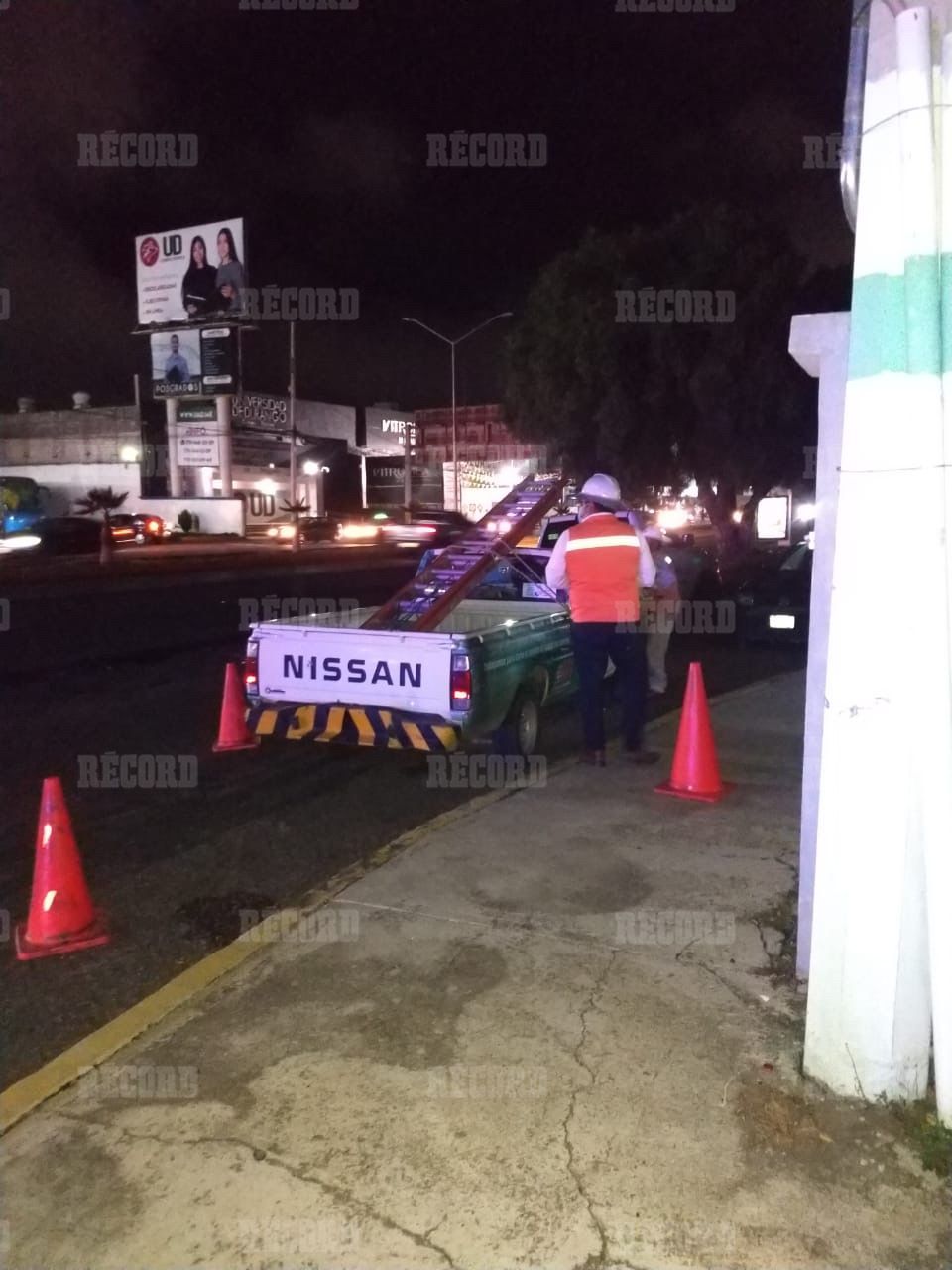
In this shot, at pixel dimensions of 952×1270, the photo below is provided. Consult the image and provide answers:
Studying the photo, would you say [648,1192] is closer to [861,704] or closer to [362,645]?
[861,704]

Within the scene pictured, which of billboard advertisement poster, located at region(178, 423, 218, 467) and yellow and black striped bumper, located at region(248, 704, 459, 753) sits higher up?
billboard advertisement poster, located at region(178, 423, 218, 467)

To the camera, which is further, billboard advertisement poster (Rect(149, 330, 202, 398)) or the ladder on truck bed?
billboard advertisement poster (Rect(149, 330, 202, 398))

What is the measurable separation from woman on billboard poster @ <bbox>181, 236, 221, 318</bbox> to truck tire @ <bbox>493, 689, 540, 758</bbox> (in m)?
39.1

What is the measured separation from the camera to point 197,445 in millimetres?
49844

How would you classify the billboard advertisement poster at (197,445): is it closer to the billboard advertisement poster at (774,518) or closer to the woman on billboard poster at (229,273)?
the woman on billboard poster at (229,273)

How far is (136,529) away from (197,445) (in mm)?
11098

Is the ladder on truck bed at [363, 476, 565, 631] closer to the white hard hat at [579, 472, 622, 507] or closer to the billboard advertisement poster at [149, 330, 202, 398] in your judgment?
the white hard hat at [579, 472, 622, 507]

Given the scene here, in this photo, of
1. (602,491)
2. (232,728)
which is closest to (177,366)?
(232,728)

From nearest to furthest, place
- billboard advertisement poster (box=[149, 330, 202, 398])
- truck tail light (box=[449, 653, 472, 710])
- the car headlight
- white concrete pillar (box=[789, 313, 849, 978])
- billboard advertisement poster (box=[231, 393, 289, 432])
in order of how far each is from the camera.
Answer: white concrete pillar (box=[789, 313, 849, 978]), truck tail light (box=[449, 653, 472, 710]), billboard advertisement poster (box=[149, 330, 202, 398]), the car headlight, billboard advertisement poster (box=[231, 393, 289, 432])

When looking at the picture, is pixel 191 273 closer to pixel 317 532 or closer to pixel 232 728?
pixel 317 532

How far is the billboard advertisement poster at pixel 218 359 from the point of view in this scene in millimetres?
43656

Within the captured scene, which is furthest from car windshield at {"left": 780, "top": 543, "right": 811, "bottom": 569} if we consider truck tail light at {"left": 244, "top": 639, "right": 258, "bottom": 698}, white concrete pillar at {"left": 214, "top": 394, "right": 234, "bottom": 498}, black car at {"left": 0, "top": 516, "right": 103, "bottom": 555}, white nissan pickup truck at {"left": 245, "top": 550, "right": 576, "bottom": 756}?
white concrete pillar at {"left": 214, "top": 394, "right": 234, "bottom": 498}

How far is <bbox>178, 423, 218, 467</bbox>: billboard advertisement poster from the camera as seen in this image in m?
49.0

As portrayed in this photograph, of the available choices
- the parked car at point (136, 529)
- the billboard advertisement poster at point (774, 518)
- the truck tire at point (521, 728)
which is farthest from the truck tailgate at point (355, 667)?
the parked car at point (136, 529)
